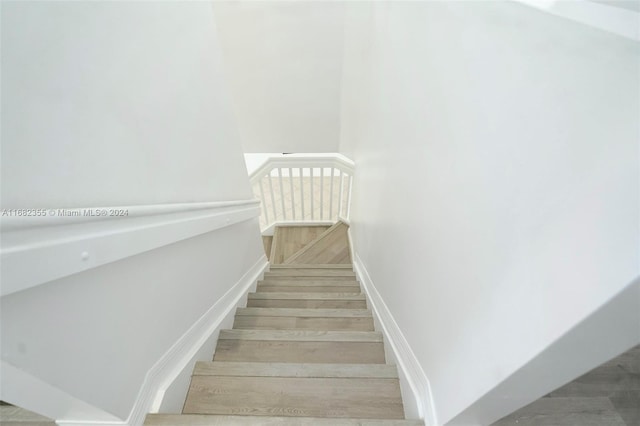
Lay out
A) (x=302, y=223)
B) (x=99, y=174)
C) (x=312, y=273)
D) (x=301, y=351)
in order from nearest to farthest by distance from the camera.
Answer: (x=99, y=174)
(x=301, y=351)
(x=312, y=273)
(x=302, y=223)

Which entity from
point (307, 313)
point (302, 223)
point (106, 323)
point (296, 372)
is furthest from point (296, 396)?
point (302, 223)

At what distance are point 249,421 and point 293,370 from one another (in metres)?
0.33

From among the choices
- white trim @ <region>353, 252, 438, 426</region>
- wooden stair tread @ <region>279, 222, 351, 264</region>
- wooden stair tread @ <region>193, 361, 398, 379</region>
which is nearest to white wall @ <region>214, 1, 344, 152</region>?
wooden stair tread @ <region>279, 222, 351, 264</region>

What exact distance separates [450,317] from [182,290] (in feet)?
3.52

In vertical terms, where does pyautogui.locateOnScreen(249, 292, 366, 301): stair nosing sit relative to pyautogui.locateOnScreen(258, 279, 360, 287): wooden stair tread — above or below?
above

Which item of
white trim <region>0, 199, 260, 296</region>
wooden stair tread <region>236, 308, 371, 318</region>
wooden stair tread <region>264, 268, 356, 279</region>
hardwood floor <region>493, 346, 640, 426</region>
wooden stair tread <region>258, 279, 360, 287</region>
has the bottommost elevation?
wooden stair tread <region>264, 268, 356, 279</region>

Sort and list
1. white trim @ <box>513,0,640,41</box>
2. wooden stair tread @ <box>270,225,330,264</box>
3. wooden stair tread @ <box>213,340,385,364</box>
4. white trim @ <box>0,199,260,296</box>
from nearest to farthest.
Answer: white trim @ <box>513,0,640,41</box> < white trim @ <box>0,199,260,296</box> < wooden stair tread @ <box>213,340,385,364</box> < wooden stair tread @ <box>270,225,330,264</box>

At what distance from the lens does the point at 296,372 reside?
1.32 m

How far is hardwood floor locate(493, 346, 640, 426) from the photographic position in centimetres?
83

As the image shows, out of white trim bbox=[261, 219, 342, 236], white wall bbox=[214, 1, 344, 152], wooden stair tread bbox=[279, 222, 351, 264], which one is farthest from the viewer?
white trim bbox=[261, 219, 342, 236]

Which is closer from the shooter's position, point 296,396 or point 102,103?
point 102,103

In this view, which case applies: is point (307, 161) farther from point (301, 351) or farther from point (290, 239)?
point (301, 351)

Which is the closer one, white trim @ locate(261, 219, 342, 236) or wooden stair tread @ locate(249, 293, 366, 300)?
wooden stair tread @ locate(249, 293, 366, 300)

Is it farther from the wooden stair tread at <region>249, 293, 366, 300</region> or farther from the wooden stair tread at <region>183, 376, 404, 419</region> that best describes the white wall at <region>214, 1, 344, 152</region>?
the wooden stair tread at <region>183, 376, 404, 419</region>
